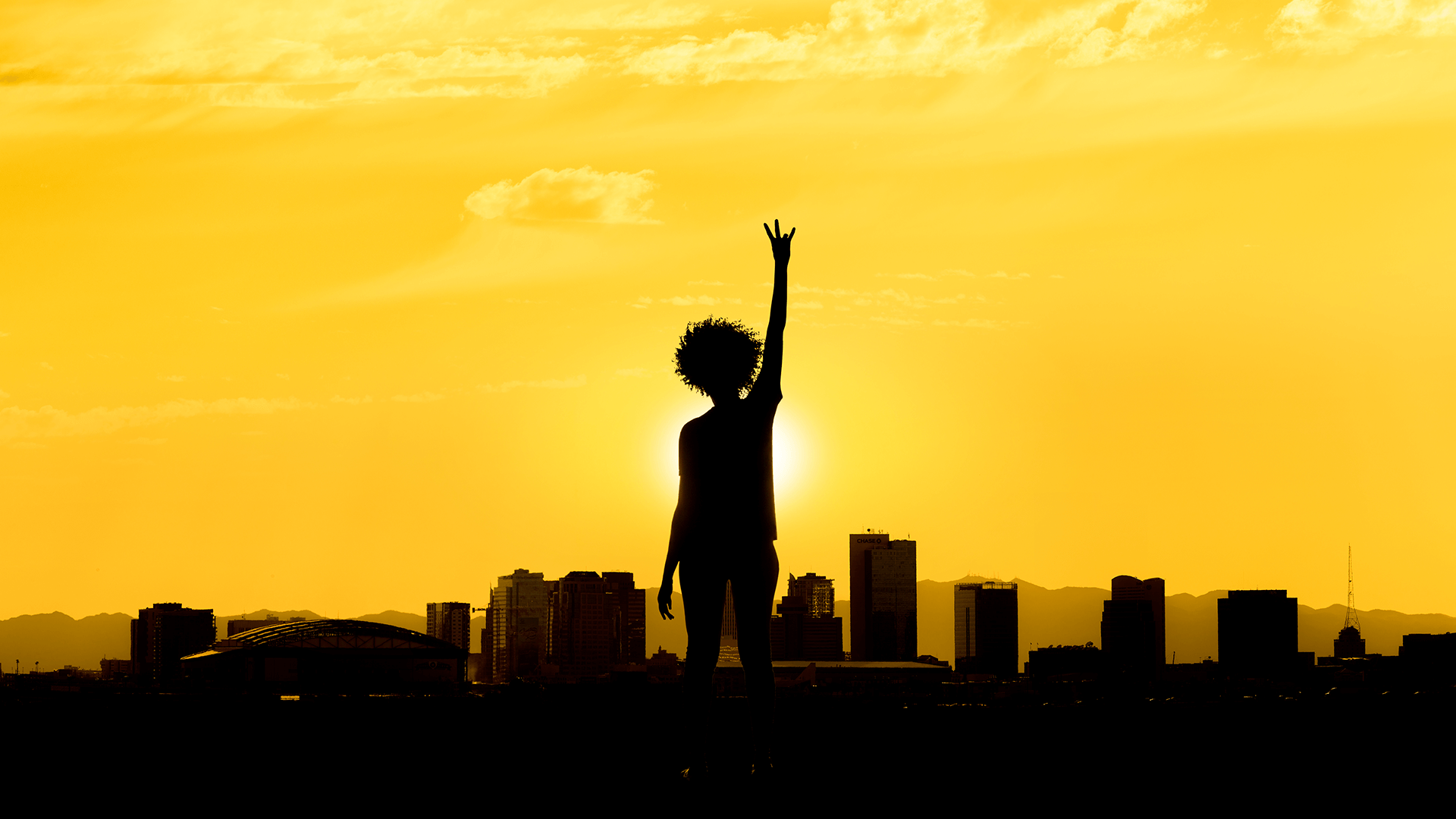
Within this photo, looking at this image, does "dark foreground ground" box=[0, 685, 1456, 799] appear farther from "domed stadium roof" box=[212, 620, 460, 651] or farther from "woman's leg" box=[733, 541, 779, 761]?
"domed stadium roof" box=[212, 620, 460, 651]

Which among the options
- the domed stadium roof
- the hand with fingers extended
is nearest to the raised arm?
the hand with fingers extended

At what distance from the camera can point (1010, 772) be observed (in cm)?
1210

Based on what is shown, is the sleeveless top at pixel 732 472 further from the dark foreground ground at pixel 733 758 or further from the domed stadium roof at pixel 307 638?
the domed stadium roof at pixel 307 638

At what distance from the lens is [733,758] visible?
1432cm

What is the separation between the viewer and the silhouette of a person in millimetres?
12094

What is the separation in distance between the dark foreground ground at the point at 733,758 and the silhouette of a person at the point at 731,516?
752 mm

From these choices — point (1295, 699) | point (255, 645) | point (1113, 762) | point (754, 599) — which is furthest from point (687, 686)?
point (255, 645)

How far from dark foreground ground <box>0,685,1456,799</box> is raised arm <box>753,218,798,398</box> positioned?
3.09 m

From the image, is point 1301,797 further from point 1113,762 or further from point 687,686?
point 687,686

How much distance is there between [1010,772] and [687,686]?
2639 mm

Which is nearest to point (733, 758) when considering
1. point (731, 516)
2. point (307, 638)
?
point (731, 516)

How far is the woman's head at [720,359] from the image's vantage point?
12.8m

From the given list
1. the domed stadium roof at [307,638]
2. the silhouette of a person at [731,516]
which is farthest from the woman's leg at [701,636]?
the domed stadium roof at [307,638]

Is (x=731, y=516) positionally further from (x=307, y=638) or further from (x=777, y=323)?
(x=307, y=638)
